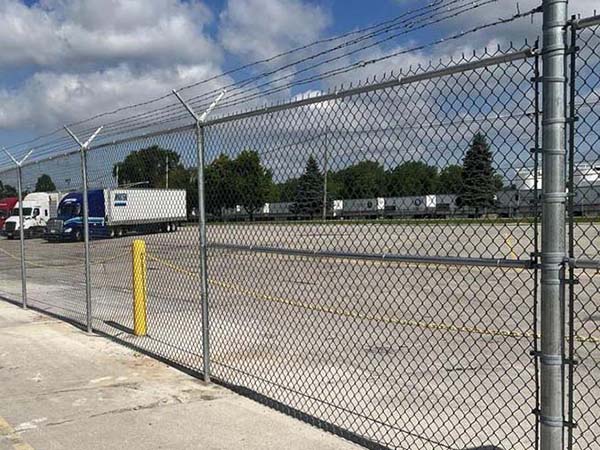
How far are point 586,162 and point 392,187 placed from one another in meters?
1.33

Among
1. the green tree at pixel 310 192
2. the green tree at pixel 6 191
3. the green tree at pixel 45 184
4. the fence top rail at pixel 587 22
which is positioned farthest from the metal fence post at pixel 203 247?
the green tree at pixel 6 191

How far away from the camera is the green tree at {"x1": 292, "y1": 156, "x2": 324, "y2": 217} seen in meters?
5.07

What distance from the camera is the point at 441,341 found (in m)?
8.95

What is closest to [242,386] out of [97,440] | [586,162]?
[97,440]

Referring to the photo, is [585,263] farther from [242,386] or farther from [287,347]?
[287,347]

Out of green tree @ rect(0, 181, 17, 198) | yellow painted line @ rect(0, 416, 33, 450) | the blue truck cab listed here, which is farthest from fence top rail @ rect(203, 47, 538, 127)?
green tree @ rect(0, 181, 17, 198)

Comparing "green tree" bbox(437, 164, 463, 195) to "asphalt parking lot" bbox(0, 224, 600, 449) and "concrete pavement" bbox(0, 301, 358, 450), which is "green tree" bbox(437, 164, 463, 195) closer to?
"asphalt parking lot" bbox(0, 224, 600, 449)

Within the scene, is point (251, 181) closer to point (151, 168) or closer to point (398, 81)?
point (398, 81)

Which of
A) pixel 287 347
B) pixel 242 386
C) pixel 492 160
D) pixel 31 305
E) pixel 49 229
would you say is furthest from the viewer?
pixel 49 229

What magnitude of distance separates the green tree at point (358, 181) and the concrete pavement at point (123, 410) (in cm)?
193

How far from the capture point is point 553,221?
317 cm

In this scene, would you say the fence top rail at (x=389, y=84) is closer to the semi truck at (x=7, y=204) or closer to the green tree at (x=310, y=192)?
the green tree at (x=310, y=192)

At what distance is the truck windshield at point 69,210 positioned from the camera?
546 inches

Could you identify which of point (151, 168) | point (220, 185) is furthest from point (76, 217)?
point (220, 185)
